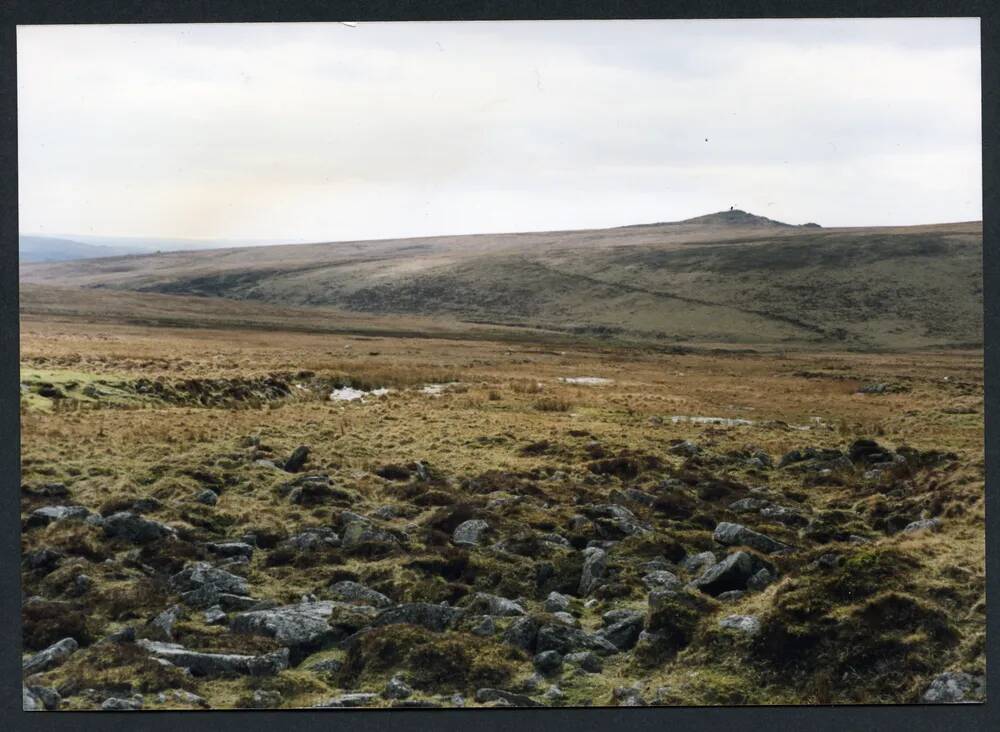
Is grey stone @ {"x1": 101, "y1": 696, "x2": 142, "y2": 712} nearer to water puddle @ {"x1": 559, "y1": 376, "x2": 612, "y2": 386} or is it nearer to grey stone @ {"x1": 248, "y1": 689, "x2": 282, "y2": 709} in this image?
grey stone @ {"x1": 248, "y1": 689, "x2": 282, "y2": 709}

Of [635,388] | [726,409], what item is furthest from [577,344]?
[726,409]

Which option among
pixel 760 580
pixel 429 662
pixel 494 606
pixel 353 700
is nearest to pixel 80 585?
pixel 353 700

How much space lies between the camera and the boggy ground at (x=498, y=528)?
9.07 metres

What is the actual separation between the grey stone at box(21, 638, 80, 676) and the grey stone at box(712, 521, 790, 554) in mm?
6591

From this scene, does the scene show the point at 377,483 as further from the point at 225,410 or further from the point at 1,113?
the point at 1,113

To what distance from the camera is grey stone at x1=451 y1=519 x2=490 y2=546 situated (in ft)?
34.4

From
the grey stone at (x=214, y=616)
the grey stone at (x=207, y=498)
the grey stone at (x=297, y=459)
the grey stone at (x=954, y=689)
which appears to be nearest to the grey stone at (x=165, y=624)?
the grey stone at (x=214, y=616)

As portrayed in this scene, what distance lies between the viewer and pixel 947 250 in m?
11.4

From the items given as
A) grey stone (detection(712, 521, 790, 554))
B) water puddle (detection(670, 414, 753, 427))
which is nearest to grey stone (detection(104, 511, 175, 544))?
grey stone (detection(712, 521, 790, 554))

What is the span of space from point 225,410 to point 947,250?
29.6 feet

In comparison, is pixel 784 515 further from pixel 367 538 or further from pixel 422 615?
pixel 367 538

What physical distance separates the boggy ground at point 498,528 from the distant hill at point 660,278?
484mm

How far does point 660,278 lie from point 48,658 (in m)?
9.20

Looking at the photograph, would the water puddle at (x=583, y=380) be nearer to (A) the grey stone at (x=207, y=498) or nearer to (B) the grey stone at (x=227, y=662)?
(A) the grey stone at (x=207, y=498)
